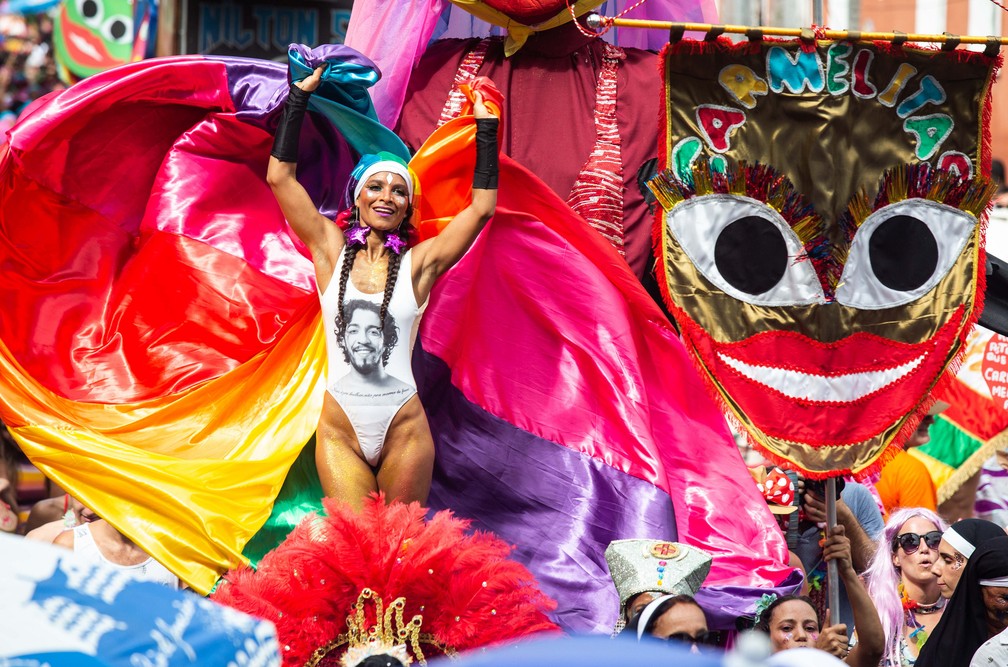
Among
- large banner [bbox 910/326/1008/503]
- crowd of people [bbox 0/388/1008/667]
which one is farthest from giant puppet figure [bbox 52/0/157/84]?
large banner [bbox 910/326/1008/503]

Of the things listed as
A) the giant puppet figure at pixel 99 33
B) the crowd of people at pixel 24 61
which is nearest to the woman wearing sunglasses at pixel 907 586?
the giant puppet figure at pixel 99 33

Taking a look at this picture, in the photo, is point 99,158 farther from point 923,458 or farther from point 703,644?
point 923,458

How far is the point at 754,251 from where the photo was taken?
549 cm

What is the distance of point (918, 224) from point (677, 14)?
155cm

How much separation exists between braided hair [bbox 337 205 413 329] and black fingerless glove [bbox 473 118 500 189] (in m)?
0.27

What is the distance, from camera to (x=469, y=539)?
389 cm

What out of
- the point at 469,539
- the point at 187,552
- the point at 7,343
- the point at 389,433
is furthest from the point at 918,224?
the point at 7,343

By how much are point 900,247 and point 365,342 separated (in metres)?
2.10

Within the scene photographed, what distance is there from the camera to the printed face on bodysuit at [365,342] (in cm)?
489

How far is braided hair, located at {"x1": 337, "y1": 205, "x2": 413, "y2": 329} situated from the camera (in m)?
4.92

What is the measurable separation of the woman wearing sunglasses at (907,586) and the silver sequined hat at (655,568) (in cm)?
153

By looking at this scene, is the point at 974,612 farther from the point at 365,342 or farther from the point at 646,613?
the point at 365,342

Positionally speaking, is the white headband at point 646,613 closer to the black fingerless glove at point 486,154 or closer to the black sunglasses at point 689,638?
the black sunglasses at point 689,638

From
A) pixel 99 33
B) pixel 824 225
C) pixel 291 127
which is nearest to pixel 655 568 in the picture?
pixel 824 225
